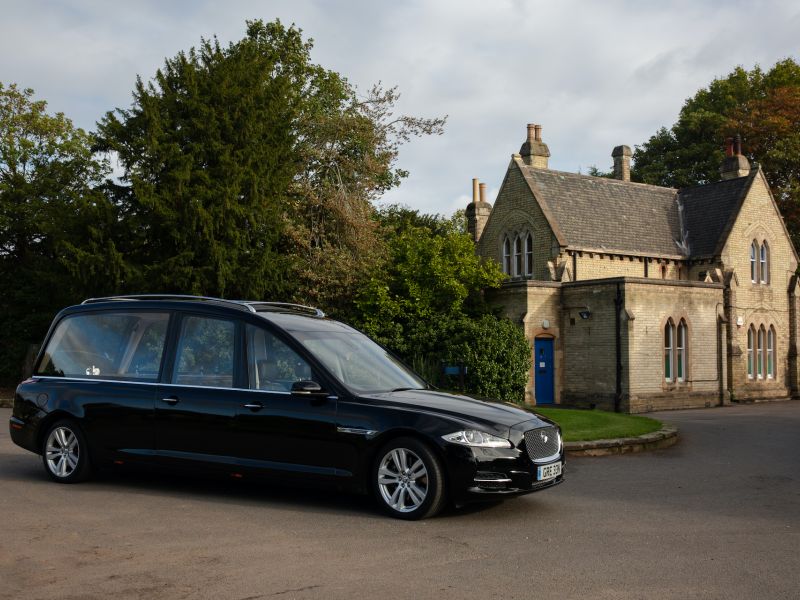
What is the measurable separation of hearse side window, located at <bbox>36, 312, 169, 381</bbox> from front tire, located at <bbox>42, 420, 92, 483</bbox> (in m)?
0.64

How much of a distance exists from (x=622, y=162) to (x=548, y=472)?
1407 inches

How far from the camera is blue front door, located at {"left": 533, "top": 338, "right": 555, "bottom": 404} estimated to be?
29.2 meters

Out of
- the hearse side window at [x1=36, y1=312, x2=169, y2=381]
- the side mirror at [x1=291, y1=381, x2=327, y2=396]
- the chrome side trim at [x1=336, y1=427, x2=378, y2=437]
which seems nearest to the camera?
the chrome side trim at [x1=336, y1=427, x2=378, y2=437]

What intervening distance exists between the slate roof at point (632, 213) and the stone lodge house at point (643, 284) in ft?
0.20

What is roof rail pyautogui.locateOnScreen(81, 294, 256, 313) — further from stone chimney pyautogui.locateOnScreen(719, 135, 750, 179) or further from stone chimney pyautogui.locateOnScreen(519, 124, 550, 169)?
stone chimney pyautogui.locateOnScreen(719, 135, 750, 179)

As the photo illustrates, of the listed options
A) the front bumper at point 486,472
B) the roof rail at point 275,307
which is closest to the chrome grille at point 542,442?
the front bumper at point 486,472

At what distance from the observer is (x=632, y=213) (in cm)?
3669

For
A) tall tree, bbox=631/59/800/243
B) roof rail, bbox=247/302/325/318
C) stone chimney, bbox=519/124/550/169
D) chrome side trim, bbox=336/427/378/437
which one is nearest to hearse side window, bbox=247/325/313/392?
roof rail, bbox=247/302/325/318

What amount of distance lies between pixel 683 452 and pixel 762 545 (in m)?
7.58

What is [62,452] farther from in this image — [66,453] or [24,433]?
[24,433]

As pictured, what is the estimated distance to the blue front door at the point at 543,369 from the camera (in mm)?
29219

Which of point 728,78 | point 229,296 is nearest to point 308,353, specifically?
point 229,296

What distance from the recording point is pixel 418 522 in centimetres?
775

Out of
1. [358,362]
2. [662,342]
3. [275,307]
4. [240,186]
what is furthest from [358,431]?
[662,342]
